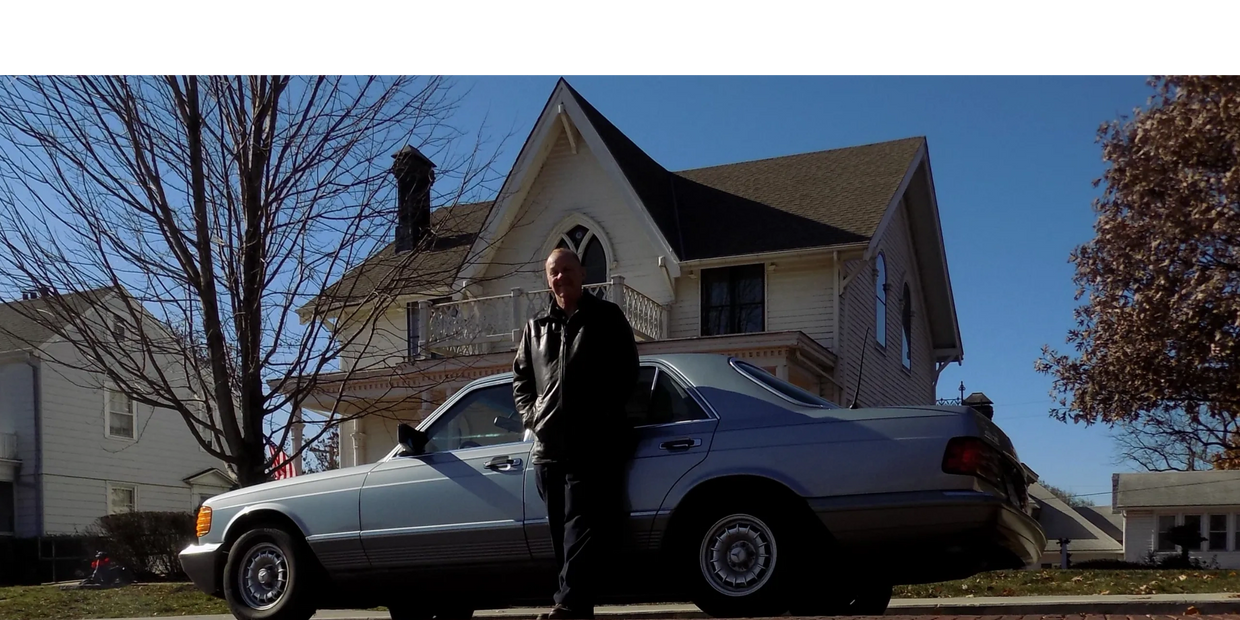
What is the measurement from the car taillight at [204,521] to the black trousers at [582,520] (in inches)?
98.4

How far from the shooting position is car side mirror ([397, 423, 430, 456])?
6.66 m

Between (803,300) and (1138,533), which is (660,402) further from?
(1138,533)

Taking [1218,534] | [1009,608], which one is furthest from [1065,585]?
[1218,534]

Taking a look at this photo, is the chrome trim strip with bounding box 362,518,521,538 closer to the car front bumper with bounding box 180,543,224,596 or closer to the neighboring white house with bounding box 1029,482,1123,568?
the car front bumper with bounding box 180,543,224,596

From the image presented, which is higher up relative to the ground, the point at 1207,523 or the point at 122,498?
the point at 122,498

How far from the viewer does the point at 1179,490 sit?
108 ft

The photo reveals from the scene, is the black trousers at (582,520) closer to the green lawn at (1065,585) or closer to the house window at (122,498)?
the green lawn at (1065,585)

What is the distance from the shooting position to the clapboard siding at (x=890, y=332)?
18984mm

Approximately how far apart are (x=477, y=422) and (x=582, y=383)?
4.28ft

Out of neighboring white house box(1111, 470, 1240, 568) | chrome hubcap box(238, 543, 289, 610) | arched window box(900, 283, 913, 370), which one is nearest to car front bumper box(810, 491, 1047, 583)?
chrome hubcap box(238, 543, 289, 610)

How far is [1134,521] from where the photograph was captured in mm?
33781

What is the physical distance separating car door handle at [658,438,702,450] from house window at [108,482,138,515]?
83.1 ft
